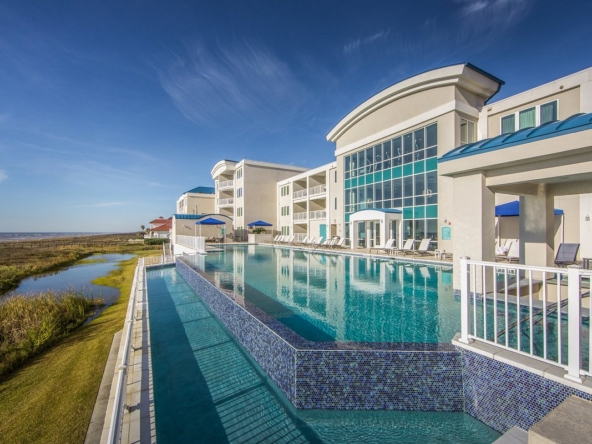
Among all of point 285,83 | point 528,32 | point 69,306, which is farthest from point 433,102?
point 69,306

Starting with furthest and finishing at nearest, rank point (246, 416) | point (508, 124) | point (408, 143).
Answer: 1. point (408, 143)
2. point (508, 124)
3. point (246, 416)

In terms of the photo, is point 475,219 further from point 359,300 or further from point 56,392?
point 56,392

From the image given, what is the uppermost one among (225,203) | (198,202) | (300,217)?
(198,202)

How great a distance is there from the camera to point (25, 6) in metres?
9.04

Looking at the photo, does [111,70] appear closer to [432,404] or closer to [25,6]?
[25,6]

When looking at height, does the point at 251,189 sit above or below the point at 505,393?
above

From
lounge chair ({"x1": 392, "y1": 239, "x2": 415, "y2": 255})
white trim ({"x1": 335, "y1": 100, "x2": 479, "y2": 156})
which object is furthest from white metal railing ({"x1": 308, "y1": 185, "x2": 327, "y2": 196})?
lounge chair ({"x1": 392, "y1": 239, "x2": 415, "y2": 255})

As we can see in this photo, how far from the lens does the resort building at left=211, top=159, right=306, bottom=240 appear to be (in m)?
33.8

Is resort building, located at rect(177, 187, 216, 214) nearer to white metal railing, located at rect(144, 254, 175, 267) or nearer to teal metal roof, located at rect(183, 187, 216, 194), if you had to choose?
teal metal roof, located at rect(183, 187, 216, 194)

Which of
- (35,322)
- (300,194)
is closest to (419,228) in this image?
(300,194)

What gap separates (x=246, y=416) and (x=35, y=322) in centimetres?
790

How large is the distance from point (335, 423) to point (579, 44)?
19.5 meters

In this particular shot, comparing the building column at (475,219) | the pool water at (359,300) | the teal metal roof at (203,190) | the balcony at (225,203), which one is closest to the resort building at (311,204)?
the balcony at (225,203)

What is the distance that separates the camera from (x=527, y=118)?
13930 mm
